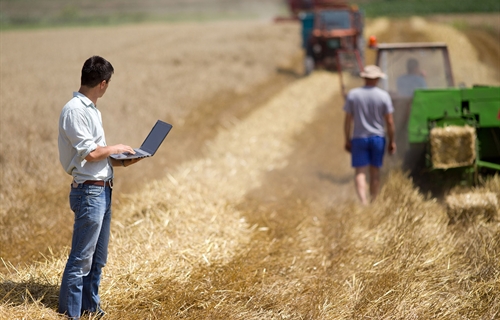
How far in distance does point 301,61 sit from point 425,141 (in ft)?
54.1

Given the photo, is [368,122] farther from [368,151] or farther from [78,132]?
[78,132]

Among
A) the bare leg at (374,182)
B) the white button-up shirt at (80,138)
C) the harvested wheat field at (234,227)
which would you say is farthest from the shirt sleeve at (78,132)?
the bare leg at (374,182)

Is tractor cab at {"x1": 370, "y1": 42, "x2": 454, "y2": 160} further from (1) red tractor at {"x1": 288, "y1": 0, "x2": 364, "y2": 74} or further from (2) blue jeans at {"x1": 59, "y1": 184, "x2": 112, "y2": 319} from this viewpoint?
(1) red tractor at {"x1": 288, "y1": 0, "x2": 364, "y2": 74}

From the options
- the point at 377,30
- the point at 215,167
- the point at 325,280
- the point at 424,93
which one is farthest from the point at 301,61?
the point at 325,280

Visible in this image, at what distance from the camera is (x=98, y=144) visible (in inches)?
152

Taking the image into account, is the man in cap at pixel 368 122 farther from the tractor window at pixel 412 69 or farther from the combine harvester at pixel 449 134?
the tractor window at pixel 412 69

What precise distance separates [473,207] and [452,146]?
3.59ft

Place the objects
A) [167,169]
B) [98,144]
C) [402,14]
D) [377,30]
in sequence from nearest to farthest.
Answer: [98,144]
[167,169]
[377,30]
[402,14]

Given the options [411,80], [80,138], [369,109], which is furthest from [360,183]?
[80,138]

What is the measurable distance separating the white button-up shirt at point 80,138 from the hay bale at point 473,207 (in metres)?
3.65

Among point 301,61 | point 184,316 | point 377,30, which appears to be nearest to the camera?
point 184,316

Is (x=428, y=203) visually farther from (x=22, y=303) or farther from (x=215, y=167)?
(x=22, y=303)

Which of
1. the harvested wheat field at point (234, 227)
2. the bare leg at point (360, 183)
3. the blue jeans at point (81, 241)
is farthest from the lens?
the bare leg at point (360, 183)

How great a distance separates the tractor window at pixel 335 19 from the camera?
755 inches
